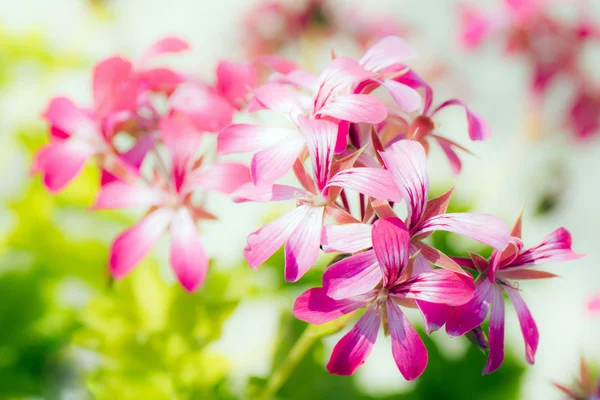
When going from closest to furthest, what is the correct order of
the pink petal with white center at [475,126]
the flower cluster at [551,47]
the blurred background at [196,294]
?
the pink petal with white center at [475,126] < the blurred background at [196,294] < the flower cluster at [551,47]

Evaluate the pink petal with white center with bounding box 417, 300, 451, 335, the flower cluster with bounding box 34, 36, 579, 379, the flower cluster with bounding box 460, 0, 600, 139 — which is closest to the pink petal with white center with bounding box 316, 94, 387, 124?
the flower cluster with bounding box 34, 36, 579, 379

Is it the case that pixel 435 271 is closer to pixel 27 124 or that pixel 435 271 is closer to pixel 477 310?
pixel 477 310

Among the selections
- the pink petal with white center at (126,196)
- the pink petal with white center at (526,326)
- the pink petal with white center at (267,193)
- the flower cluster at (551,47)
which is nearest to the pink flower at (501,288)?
the pink petal with white center at (526,326)

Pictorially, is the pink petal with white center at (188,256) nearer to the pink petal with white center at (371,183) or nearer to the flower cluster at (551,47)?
the pink petal with white center at (371,183)

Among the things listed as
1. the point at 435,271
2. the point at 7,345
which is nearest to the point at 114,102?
the point at 435,271

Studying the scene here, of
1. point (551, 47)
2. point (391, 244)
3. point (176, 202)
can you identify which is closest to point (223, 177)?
point (176, 202)

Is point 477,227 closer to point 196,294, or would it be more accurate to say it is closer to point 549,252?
point 549,252
